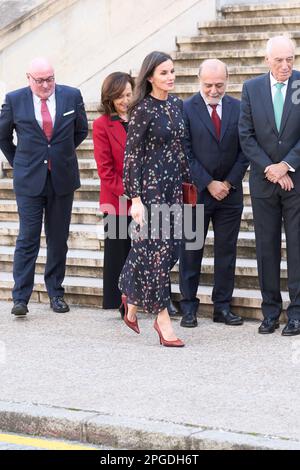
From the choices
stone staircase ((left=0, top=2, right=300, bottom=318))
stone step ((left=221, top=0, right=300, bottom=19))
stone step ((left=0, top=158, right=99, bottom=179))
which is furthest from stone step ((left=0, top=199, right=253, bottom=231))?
stone step ((left=221, top=0, right=300, bottom=19))

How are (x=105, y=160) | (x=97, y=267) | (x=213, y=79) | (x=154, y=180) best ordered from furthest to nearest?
(x=97, y=267) → (x=105, y=160) → (x=213, y=79) → (x=154, y=180)

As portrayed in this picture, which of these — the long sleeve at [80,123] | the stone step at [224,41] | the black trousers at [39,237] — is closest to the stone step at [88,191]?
the long sleeve at [80,123]

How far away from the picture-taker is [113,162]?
935 centimetres

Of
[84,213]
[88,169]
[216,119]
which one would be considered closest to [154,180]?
[216,119]

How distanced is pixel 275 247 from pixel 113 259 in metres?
1.41

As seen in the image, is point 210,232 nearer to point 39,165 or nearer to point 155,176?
point 39,165

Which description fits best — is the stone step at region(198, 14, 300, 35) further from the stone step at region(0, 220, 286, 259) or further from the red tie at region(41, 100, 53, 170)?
the red tie at region(41, 100, 53, 170)

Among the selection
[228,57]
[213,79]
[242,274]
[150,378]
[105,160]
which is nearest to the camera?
[150,378]

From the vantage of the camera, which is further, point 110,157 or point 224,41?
point 224,41

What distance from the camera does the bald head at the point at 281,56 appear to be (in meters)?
8.38

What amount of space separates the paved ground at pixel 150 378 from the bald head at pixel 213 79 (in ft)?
5.61

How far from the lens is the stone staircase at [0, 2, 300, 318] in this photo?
9.65m

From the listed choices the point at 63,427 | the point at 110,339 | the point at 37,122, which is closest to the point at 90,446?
the point at 63,427
